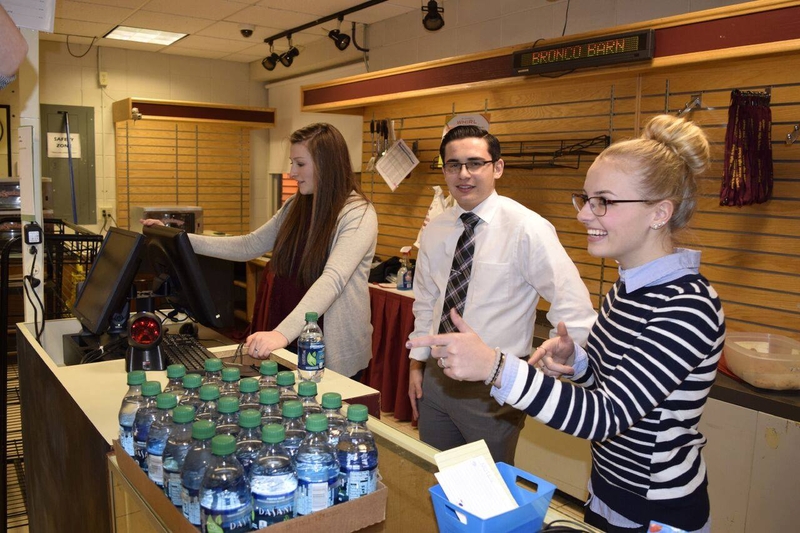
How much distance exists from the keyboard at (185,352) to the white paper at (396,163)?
2.84m

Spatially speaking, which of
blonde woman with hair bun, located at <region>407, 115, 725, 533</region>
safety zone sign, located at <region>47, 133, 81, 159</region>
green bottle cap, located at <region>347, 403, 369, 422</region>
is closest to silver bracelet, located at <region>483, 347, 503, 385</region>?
blonde woman with hair bun, located at <region>407, 115, 725, 533</region>

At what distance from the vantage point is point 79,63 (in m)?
7.43

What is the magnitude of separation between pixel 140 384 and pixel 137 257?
2.59ft

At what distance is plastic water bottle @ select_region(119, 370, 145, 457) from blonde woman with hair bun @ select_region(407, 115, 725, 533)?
2.18 feet

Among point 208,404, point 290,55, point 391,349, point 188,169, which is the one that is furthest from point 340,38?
point 208,404

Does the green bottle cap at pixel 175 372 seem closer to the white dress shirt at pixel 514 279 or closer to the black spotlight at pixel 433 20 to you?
the white dress shirt at pixel 514 279

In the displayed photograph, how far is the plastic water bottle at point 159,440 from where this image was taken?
1284 millimetres

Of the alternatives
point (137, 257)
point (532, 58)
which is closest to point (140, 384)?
point (137, 257)

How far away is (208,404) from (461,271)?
1.34 meters

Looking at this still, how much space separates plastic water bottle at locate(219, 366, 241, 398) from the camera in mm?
1518

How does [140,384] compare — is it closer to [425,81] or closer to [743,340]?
[743,340]

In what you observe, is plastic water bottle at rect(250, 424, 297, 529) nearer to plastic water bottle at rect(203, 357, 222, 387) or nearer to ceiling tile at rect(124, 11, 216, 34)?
plastic water bottle at rect(203, 357, 222, 387)

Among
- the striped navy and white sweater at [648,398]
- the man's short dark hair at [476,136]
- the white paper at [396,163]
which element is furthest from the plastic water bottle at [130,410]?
the white paper at [396,163]

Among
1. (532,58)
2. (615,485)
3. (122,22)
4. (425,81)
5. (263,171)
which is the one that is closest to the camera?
(615,485)
